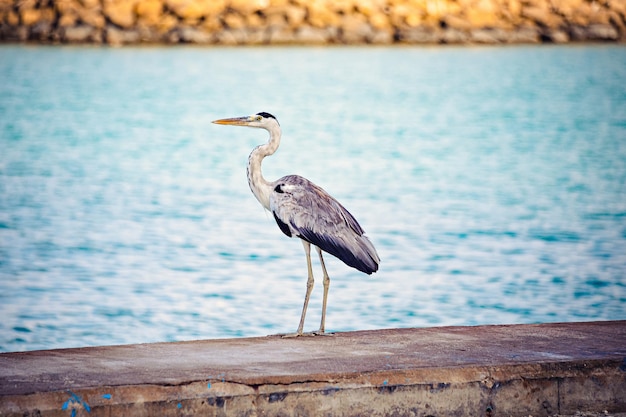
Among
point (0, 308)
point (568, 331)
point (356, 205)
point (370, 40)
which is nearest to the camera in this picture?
point (568, 331)

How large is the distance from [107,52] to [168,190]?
91.9 feet

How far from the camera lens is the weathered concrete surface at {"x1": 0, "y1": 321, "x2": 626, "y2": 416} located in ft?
13.5

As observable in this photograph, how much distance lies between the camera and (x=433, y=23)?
47406 mm

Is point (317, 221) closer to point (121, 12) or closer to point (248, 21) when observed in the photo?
point (121, 12)

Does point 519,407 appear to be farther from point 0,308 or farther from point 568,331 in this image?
point 0,308

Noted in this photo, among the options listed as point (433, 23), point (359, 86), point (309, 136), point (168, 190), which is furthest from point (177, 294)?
point (433, 23)

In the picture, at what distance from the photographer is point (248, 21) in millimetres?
46000

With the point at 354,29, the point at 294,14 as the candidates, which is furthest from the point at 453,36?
the point at 294,14

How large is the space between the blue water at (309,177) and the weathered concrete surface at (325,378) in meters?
4.08

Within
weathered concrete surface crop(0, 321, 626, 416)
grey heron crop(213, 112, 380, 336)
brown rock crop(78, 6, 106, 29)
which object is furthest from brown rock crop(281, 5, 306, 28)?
weathered concrete surface crop(0, 321, 626, 416)

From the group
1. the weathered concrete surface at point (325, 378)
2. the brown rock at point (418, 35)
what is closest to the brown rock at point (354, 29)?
the brown rock at point (418, 35)

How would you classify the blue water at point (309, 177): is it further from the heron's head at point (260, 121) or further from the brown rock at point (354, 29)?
the brown rock at point (354, 29)

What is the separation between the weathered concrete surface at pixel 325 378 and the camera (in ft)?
13.5

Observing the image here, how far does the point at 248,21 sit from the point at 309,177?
28.9 metres
